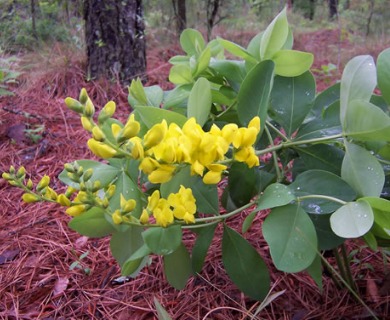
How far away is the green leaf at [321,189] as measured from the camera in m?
0.70

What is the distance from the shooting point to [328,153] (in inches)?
31.5

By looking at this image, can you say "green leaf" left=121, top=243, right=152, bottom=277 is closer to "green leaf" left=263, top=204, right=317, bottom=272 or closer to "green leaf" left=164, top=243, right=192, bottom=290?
"green leaf" left=164, top=243, right=192, bottom=290

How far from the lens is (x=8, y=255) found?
1.35 meters

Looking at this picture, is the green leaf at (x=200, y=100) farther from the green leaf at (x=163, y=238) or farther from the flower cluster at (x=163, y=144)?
the green leaf at (x=163, y=238)

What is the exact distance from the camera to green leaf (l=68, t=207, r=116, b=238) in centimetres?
81

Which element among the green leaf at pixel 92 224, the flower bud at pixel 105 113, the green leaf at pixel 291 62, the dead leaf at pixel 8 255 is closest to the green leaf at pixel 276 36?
the green leaf at pixel 291 62

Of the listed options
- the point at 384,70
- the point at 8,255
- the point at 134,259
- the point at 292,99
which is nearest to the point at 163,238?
the point at 134,259

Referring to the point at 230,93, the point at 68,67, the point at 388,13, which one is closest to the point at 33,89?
the point at 68,67

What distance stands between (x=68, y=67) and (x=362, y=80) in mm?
2833

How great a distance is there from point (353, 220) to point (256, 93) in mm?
286

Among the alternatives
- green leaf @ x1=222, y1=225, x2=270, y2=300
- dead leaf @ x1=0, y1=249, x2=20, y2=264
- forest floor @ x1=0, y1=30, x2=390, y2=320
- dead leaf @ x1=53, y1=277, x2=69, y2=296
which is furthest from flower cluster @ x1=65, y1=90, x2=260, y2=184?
dead leaf @ x1=0, y1=249, x2=20, y2=264

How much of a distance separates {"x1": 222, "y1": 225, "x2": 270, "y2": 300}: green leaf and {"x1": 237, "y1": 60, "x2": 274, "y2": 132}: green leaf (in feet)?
0.80

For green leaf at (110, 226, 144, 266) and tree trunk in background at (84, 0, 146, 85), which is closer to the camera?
green leaf at (110, 226, 144, 266)

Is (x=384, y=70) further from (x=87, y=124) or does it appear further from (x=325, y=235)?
(x=87, y=124)
